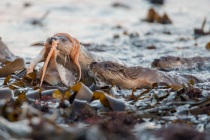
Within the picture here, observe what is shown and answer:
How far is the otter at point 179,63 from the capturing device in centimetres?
686

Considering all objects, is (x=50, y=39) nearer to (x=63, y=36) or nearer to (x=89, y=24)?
(x=63, y=36)

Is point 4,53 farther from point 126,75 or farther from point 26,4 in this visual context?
point 26,4

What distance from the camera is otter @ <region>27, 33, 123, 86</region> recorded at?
15.3 feet

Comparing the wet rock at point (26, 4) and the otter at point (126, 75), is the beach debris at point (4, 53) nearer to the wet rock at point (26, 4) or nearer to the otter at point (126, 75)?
the otter at point (126, 75)

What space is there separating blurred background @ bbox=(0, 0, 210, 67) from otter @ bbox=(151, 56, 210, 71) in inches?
19.3

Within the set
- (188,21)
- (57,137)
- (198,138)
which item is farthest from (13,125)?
(188,21)

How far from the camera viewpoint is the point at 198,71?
6.77m

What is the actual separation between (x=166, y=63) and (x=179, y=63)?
21 centimetres

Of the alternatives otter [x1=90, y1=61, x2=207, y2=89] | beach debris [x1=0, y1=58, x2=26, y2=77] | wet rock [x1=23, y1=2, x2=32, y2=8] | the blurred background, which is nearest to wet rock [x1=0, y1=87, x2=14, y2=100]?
otter [x1=90, y1=61, x2=207, y2=89]

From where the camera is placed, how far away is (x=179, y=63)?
704 centimetres

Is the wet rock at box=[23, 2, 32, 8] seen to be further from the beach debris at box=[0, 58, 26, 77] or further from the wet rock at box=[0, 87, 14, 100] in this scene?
the wet rock at box=[0, 87, 14, 100]

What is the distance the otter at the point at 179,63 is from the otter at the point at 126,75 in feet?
5.28

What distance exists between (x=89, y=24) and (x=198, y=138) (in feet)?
29.7

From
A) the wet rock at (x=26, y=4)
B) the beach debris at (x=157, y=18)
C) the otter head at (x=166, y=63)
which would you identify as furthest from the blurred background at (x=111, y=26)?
the otter head at (x=166, y=63)
